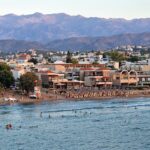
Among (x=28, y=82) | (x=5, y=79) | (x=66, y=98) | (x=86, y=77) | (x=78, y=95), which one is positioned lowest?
(x=66, y=98)

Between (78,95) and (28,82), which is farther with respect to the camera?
(78,95)

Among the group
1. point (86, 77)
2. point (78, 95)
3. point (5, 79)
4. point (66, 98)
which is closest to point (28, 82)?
point (5, 79)

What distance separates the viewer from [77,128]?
1433 inches

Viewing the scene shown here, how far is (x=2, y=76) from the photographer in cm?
6456

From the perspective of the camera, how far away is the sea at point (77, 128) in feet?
98.5

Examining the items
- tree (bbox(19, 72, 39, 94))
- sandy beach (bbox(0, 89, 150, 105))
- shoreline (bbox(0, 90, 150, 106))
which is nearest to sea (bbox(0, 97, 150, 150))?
shoreline (bbox(0, 90, 150, 106))

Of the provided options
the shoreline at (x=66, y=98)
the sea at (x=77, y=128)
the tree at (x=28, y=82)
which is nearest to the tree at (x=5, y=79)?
the tree at (x=28, y=82)

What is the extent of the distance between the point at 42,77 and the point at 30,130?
35.8 m

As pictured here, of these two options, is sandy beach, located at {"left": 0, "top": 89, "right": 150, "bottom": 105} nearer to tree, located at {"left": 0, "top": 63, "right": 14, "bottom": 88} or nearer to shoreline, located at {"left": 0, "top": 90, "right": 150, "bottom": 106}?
shoreline, located at {"left": 0, "top": 90, "right": 150, "bottom": 106}

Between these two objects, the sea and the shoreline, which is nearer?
the sea

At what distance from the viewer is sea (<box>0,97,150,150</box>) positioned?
98.5 ft

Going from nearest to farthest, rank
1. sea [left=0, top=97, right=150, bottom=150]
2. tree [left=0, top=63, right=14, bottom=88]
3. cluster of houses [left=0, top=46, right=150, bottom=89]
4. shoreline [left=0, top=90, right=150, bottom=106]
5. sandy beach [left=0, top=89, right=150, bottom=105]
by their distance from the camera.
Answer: sea [left=0, top=97, right=150, bottom=150], shoreline [left=0, top=90, right=150, bottom=106], sandy beach [left=0, top=89, right=150, bottom=105], tree [left=0, top=63, right=14, bottom=88], cluster of houses [left=0, top=46, right=150, bottom=89]

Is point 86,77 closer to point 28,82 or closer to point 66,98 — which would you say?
point 66,98

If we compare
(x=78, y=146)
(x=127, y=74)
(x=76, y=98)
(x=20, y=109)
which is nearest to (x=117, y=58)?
(x=127, y=74)
